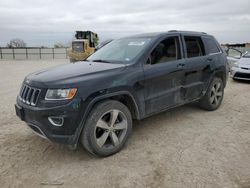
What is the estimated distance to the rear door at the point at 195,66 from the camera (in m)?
4.26

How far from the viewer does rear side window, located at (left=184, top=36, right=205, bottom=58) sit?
439 centimetres

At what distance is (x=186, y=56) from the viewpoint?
4.25 m

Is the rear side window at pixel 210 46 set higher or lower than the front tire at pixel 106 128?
higher

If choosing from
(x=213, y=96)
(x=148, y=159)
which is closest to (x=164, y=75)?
(x=148, y=159)

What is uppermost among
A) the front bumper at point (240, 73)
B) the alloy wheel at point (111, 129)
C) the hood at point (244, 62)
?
the hood at point (244, 62)

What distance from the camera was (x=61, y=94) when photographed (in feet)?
9.09

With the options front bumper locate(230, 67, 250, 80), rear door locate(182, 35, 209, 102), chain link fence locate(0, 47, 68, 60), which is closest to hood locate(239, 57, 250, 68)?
A: front bumper locate(230, 67, 250, 80)

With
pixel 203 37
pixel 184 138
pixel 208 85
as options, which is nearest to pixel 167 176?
pixel 184 138

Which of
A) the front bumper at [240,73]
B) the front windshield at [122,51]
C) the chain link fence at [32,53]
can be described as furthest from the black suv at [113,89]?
the chain link fence at [32,53]

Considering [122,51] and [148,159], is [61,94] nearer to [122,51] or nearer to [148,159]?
[148,159]

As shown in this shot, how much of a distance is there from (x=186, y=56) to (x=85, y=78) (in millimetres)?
2193

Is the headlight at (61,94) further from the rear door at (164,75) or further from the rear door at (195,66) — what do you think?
the rear door at (195,66)

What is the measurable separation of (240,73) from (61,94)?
8.13m

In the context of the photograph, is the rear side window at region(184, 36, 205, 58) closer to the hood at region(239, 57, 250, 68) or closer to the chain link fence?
the hood at region(239, 57, 250, 68)
